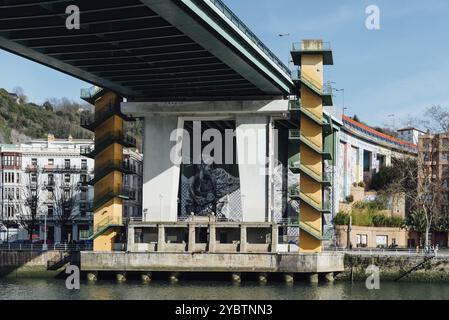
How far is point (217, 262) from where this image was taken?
199 ft

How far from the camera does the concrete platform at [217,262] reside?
60312 mm

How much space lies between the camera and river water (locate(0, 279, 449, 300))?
49.8 meters

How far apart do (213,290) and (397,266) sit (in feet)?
54.0

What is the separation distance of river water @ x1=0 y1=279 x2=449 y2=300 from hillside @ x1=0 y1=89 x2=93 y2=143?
282ft

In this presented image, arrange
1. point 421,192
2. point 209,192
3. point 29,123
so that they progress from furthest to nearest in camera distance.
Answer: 1. point 29,123
2. point 209,192
3. point 421,192

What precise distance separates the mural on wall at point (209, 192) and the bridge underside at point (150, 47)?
50.2 feet

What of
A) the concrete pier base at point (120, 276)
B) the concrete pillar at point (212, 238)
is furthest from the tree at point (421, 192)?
the concrete pier base at point (120, 276)

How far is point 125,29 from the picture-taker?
4819 centimetres

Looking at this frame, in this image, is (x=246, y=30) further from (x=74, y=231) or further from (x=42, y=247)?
(x=74, y=231)

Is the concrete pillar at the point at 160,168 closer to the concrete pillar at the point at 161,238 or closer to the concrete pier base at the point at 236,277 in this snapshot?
the concrete pillar at the point at 161,238

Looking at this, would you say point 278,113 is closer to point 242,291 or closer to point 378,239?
point 242,291

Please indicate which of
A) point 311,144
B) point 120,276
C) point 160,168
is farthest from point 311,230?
point 120,276

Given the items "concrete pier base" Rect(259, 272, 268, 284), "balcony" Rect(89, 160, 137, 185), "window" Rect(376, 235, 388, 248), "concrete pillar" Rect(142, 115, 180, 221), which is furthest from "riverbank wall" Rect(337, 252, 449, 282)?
"window" Rect(376, 235, 388, 248)

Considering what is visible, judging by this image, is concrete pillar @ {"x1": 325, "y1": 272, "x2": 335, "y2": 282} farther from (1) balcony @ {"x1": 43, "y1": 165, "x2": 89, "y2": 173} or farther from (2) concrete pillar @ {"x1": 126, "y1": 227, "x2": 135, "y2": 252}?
(1) balcony @ {"x1": 43, "y1": 165, "x2": 89, "y2": 173}
